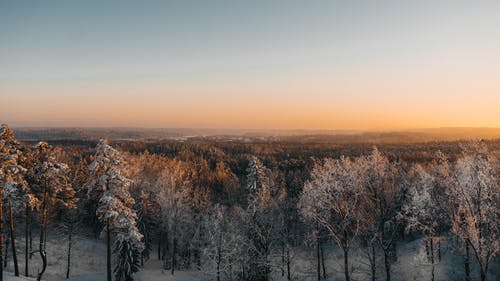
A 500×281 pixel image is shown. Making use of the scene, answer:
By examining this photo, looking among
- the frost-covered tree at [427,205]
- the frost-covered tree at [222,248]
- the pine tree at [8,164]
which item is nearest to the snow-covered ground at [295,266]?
the frost-covered tree at [427,205]

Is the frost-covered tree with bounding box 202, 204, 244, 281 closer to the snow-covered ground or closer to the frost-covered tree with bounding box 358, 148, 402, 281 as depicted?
the snow-covered ground

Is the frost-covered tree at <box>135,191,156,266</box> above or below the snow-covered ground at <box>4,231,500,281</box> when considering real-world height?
above

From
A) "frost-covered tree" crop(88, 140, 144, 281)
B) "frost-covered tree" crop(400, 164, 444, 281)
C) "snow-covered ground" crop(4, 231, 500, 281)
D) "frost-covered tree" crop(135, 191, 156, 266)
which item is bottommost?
"snow-covered ground" crop(4, 231, 500, 281)

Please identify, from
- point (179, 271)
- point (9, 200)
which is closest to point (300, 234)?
point (179, 271)

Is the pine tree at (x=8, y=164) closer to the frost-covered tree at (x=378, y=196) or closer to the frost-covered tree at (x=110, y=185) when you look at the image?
the frost-covered tree at (x=110, y=185)

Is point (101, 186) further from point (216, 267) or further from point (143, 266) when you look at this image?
point (143, 266)

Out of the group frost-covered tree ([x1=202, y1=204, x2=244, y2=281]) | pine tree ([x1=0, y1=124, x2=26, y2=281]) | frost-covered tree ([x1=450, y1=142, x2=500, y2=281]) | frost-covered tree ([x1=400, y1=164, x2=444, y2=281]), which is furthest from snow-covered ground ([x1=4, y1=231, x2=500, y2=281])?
pine tree ([x1=0, y1=124, x2=26, y2=281])
